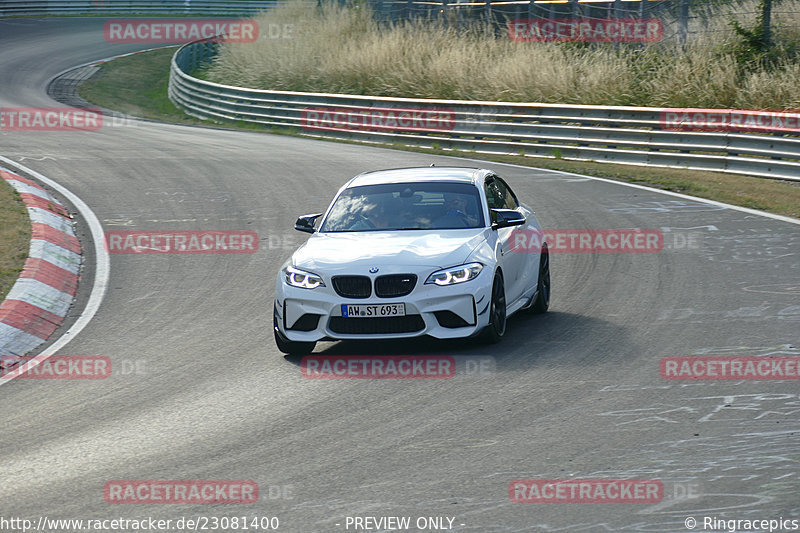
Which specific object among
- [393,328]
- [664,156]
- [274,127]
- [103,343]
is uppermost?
[393,328]

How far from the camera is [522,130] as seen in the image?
965 inches

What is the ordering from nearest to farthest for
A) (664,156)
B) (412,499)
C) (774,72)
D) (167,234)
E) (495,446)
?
(412,499) < (495,446) < (167,234) < (664,156) < (774,72)

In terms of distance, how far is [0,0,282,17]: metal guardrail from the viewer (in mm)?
58562

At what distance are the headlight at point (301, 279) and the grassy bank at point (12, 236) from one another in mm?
3681

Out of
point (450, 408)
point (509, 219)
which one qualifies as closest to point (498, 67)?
point (509, 219)

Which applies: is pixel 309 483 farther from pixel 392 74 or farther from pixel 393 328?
pixel 392 74

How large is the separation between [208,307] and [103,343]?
1496mm

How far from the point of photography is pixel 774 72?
954 inches

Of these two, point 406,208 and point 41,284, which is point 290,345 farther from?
point 41,284

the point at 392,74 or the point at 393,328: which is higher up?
the point at 393,328

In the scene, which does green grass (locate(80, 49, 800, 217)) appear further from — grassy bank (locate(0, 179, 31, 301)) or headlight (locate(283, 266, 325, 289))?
grassy bank (locate(0, 179, 31, 301))

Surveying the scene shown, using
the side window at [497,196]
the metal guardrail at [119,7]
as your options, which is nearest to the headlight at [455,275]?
the side window at [497,196]

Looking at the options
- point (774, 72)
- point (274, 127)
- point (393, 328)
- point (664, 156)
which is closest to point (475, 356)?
point (393, 328)

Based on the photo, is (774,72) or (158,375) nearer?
(158,375)
